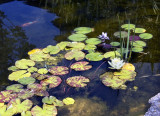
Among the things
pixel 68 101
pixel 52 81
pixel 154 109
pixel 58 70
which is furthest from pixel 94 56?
pixel 154 109

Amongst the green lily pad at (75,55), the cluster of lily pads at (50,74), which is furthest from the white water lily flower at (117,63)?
the green lily pad at (75,55)

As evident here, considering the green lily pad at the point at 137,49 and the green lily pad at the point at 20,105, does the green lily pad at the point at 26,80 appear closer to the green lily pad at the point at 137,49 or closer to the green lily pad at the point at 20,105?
the green lily pad at the point at 20,105

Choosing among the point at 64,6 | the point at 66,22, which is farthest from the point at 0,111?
the point at 64,6

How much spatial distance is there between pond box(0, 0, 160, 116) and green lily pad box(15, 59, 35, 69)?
0.31 feet

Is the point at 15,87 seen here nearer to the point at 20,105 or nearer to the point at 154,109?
the point at 20,105

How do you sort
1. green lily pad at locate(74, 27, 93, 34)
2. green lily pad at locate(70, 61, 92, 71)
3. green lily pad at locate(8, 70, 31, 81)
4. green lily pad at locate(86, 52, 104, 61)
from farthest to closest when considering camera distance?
green lily pad at locate(74, 27, 93, 34) → green lily pad at locate(86, 52, 104, 61) → green lily pad at locate(70, 61, 92, 71) → green lily pad at locate(8, 70, 31, 81)

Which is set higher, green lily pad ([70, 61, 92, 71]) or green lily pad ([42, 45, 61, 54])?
green lily pad ([42, 45, 61, 54])

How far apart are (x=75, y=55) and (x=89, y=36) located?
51 centimetres

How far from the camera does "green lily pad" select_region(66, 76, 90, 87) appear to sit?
192 cm

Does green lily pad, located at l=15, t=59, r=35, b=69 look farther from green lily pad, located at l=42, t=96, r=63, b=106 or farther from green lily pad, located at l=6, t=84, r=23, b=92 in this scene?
green lily pad, located at l=42, t=96, r=63, b=106

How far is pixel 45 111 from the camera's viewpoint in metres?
1.64

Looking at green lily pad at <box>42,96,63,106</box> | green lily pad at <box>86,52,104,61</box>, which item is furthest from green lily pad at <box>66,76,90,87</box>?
green lily pad at <box>86,52,104,61</box>

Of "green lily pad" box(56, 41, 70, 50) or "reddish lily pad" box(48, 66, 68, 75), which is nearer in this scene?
"reddish lily pad" box(48, 66, 68, 75)

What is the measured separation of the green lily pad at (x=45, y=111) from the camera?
161cm
